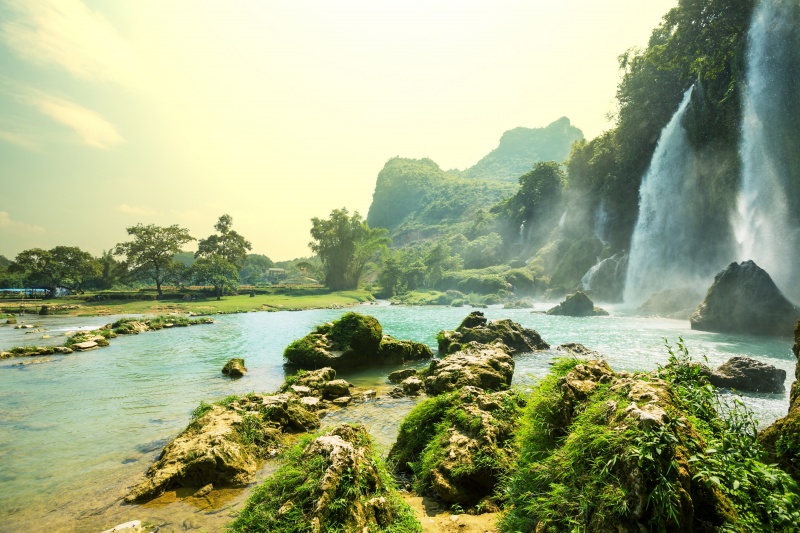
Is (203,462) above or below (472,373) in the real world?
below

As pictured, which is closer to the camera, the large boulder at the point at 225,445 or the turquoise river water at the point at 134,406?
the turquoise river water at the point at 134,406

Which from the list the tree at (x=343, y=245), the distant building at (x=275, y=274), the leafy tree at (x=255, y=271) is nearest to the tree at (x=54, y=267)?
the tree at (x=343, y=245)

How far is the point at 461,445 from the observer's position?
20.5 ft

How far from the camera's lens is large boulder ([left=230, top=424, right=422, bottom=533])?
405 centimetres

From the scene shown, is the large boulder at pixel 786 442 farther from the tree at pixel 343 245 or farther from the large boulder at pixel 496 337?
the tree at pixel 343 245

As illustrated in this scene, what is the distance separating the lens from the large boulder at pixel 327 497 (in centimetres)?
405

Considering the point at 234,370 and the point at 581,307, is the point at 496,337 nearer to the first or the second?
the point at 234,370

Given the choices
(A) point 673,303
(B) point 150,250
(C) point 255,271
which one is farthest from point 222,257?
(A) point 673,303

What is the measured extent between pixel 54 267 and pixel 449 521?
92.3 metres

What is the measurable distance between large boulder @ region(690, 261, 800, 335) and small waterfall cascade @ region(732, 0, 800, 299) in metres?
7.66

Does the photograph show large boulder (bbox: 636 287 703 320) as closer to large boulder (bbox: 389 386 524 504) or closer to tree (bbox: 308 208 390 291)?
large boulder (bbox: 389 386 524 504)

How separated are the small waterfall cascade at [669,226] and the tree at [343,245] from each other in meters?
60.5

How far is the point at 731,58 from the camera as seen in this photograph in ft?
110

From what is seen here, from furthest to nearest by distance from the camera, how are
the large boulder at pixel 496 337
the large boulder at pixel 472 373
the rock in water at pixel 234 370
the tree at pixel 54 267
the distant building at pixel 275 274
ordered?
1. the distant building at pixel 275 274
2. the tree at pixel 54 267
3. the large boulder at pixel 496 337
4. the rock in water at pixel 234 370
5. the large boulder at pixel 472 373
